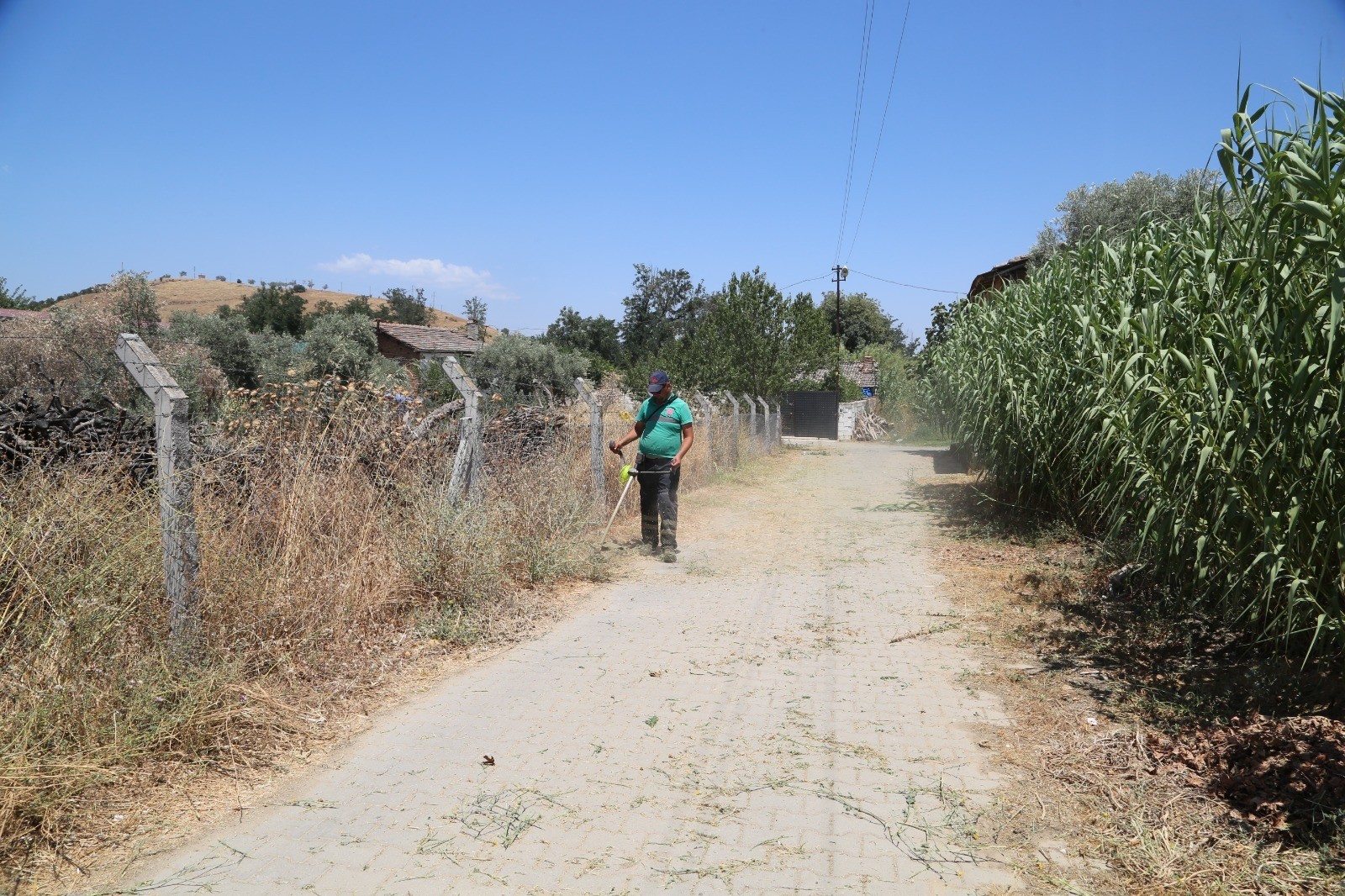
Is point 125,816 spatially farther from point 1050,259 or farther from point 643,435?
point 1050,259

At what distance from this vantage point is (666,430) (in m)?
8.88

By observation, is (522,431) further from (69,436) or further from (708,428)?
(708,428)

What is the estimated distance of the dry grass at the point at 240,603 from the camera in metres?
3.34

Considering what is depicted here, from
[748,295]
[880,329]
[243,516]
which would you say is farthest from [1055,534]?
[880,329]

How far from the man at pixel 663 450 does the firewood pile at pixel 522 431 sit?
917mm

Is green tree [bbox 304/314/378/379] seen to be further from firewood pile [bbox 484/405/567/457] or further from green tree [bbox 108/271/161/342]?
firewood pile [bbox 484/405/567/457]

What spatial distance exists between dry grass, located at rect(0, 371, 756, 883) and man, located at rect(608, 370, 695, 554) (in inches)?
60.4

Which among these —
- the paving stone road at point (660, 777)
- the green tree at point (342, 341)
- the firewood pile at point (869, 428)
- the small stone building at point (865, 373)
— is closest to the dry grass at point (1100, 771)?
the paving stone road at point (660, 777)

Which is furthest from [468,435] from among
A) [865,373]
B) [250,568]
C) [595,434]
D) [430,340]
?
[865,373]

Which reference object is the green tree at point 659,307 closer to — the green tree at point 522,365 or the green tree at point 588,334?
the green tree at point 588,334

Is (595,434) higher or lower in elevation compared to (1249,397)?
lower

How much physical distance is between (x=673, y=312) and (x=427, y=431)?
63.2 metres

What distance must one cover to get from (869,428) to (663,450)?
1264 inches


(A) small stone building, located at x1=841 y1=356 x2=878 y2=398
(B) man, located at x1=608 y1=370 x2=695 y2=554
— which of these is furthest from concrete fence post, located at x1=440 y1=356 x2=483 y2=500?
(A) small stone building, located at x1=841 y1=356 x2=878 y2=398
